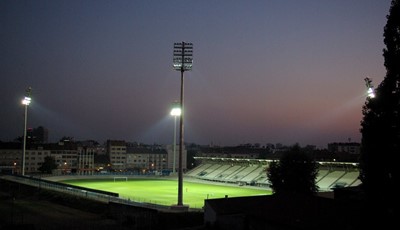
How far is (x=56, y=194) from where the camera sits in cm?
3912

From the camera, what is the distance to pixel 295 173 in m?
32.8

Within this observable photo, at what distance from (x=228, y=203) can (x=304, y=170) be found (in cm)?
1170

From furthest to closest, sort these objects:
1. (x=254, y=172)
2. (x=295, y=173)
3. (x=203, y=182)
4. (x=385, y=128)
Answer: (x=254, y=172) → (x=203, y=182) → (x=295, y=173) → (x=385, y=128)

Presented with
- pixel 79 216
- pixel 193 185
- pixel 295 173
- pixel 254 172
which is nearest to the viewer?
pixel 79 216

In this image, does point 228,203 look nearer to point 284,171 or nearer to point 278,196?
point 278,196

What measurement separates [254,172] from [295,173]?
39.6 m

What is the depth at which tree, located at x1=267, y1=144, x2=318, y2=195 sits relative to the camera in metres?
32.6

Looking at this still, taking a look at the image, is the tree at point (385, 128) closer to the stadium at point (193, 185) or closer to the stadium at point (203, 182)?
the stadium at point (193, 185)

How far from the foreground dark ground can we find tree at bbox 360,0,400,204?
1300cm

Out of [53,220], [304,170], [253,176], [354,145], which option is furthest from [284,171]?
[354,145]

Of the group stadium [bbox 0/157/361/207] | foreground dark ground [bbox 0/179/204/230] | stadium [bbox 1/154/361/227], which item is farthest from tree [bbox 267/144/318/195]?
stadium [bbox 0/157/361/207]

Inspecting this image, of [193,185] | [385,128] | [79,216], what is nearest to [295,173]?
[79,216]

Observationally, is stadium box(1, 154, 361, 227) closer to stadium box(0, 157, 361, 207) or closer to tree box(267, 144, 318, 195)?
stadium box(0, 157, 361, 207)

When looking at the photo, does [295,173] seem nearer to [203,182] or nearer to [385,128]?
[385,128]
